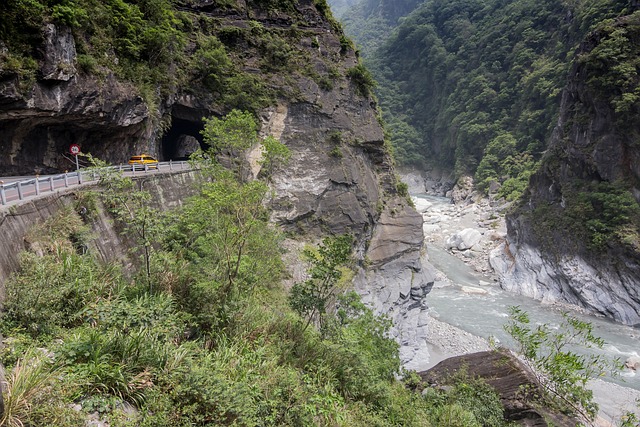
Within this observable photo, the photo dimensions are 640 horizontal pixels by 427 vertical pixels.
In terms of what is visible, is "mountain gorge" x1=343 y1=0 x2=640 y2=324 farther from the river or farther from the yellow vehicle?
the yellow vehicle

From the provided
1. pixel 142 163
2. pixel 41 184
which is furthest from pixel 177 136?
pixel 41 184

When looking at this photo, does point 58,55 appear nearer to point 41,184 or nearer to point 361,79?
point 41,184

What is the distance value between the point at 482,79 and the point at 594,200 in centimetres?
4596

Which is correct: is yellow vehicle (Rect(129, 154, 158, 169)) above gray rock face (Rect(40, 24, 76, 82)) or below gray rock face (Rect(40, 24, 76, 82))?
below

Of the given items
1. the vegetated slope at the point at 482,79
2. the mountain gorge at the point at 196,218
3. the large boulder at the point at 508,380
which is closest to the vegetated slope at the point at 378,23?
the vegetated slope at the point at 482,79

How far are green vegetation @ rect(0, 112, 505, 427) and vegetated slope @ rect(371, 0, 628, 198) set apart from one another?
47554mm

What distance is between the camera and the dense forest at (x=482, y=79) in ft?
166

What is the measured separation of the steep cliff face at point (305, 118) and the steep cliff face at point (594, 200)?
15.9 meters

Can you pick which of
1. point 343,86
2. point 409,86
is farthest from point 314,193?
point 409,86

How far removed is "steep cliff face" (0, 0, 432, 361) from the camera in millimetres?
20469

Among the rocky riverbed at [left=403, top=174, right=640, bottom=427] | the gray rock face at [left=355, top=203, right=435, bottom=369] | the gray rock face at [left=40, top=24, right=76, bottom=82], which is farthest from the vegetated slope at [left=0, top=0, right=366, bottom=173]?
the rocky riverbed at [left=403, top=174, right=640, bottom=427]

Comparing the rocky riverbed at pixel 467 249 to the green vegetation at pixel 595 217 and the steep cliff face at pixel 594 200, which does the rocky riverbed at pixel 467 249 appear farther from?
the green vegetation at pixel 595 217

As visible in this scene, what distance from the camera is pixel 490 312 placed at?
26.6m

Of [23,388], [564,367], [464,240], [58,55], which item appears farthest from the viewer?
Answer: [464,240]
